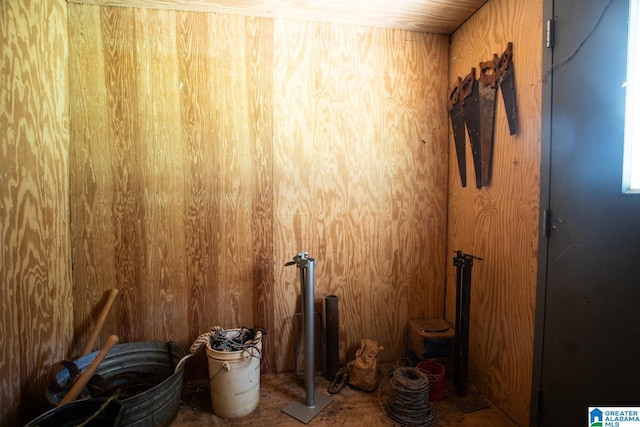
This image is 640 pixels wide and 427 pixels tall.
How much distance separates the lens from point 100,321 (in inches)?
69.4

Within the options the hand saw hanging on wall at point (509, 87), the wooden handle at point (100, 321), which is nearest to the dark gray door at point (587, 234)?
the hand saw hanging on wall at point (509, 87)

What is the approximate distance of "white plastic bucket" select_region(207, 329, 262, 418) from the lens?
164 centimetres

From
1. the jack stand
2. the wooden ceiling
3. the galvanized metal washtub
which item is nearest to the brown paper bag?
the jack stand

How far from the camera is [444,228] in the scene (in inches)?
88.3

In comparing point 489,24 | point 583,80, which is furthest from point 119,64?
point 583,80

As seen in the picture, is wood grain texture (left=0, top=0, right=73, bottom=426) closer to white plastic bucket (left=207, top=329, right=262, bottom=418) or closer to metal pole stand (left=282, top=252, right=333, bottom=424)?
white plastic bucket (left=207, top=329, right=262, bottom=418)

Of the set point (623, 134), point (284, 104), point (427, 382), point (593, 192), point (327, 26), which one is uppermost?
point (327, 26)

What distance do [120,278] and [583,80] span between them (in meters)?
2.73

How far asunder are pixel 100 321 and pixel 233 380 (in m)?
0.92

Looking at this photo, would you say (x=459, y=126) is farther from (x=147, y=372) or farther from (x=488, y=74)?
(x=147, y=372)

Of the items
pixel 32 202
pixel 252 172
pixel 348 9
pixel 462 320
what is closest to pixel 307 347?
pixel 462 320

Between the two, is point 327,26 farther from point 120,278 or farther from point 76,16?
point 120,278

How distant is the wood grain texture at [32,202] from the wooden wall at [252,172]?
0.34ft

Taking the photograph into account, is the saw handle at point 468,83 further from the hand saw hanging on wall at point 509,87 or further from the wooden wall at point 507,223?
the hand saw hanging on wall at point 509,87
